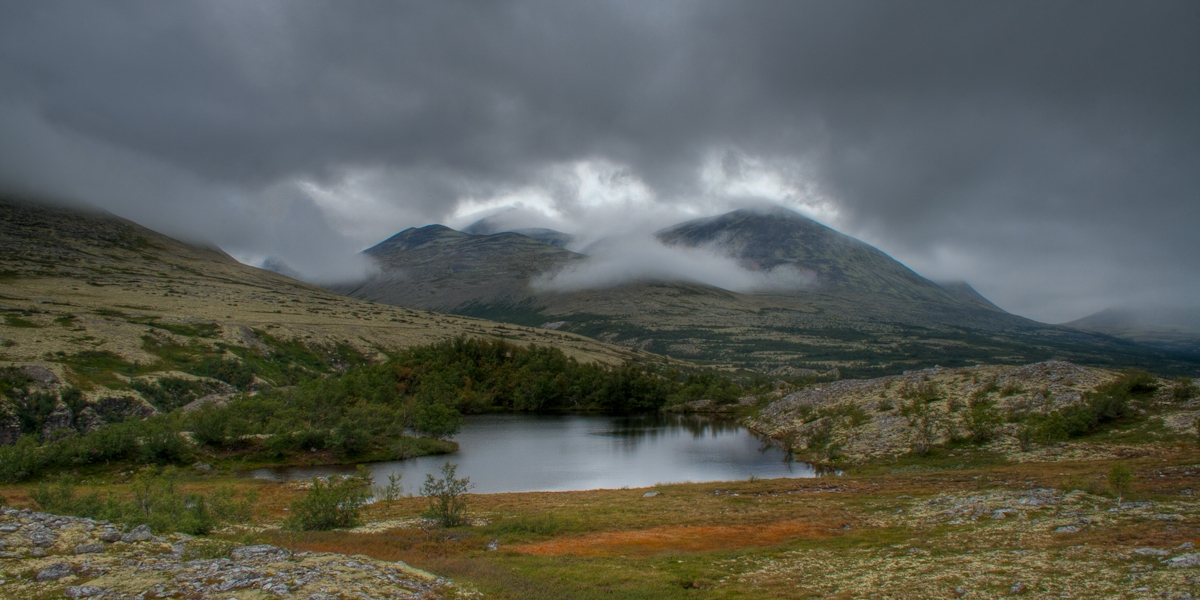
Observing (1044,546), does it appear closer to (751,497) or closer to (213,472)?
(751,497)

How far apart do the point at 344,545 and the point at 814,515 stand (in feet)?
70.6

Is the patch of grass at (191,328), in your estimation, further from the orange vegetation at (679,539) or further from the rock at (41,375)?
the orange vegetation at (679,539)

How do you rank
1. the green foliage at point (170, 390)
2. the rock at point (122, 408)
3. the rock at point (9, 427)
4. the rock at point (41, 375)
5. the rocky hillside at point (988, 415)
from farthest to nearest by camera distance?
the green foliage at point (170, 390) → the rock at point (122, 408) → the rock at point (41, 375) → the rock at point (9, 427) → the rocky hillside at point (988, 415)

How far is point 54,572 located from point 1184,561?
22935mm

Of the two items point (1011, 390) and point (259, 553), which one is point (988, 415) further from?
point (259, 553)

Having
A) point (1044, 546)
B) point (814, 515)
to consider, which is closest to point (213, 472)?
point (814, 515)

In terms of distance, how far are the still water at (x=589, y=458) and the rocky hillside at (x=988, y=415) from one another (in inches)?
252

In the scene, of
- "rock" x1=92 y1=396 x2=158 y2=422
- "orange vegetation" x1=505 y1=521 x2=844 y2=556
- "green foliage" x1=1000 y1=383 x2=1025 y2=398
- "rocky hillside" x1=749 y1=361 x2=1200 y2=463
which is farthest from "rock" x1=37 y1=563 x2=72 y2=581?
"green foliage" x1=1000 y1=383 x2=1025 y2=398

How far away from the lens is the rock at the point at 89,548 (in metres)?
11.7

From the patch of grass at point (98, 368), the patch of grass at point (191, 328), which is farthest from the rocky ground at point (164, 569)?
the patch of grass at point (191, 328)

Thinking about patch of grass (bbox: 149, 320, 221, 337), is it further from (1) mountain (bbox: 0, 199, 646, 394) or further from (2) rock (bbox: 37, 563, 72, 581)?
(2) rock (bbox: 37, 563, 72, 581)

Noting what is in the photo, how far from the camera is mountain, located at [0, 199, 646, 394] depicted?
73562mm

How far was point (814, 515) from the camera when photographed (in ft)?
91.7

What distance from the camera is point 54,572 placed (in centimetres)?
1052
